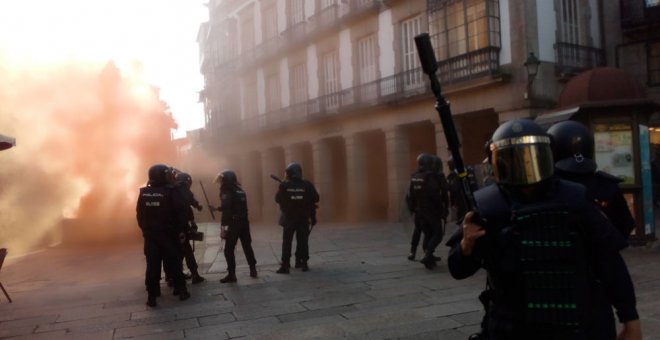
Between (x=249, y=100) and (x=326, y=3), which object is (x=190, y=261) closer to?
(x=326, y=3)

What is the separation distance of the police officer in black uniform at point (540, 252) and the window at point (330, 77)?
17.1 meters

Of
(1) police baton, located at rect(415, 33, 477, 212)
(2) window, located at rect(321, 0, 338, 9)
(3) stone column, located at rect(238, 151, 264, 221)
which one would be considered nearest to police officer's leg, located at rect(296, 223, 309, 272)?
(1) police baton, located at rect(415, 33, 477, 212)

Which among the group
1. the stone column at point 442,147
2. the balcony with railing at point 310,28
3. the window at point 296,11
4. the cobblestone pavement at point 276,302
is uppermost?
the window at point 296,11

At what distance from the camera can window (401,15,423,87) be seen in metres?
15.8

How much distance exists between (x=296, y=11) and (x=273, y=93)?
3.93 metres

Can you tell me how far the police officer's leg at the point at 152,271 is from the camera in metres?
6.36

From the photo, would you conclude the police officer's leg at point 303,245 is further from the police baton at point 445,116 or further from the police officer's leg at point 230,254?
the police baton at point 445,116

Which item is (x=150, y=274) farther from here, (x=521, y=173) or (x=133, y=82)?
(x=133, y=82)

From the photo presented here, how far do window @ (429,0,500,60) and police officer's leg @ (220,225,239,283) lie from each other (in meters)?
8.91

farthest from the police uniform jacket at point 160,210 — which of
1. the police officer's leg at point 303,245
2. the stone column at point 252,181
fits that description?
the stone column at point 252,181

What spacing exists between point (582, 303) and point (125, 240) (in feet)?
46.2

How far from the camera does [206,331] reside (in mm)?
5074

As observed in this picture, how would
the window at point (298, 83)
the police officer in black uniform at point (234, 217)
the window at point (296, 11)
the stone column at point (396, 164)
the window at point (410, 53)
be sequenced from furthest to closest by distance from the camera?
the window at point (298, 83)
the window at point (296, 11)
the stone column at point (396, 164)
the window at point (410, 53)
the police officer in black uniform at point (234, 217)

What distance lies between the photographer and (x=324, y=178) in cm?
1983
